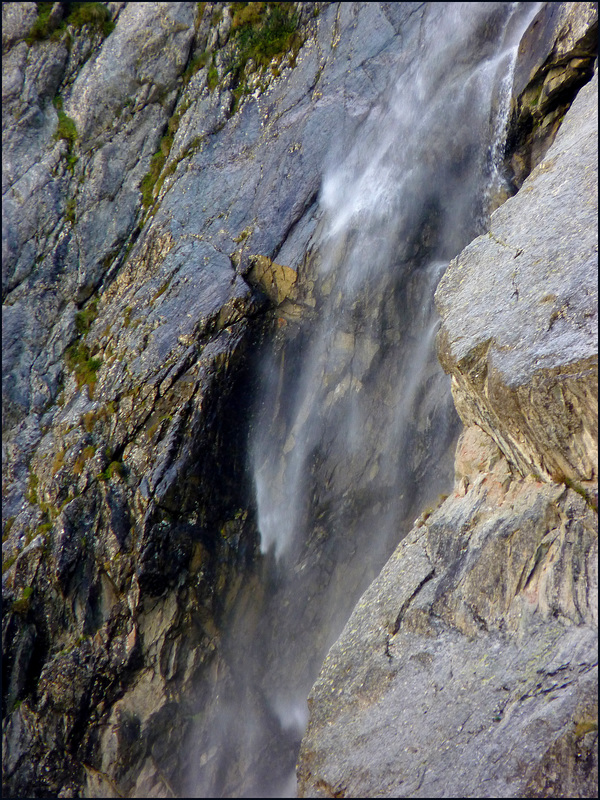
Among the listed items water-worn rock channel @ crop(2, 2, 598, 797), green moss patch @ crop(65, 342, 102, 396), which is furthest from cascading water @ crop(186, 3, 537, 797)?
green moss patch @ crop(65, 342, 102, 396)

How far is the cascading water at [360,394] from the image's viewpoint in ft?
37.2

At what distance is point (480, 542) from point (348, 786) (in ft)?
10.8

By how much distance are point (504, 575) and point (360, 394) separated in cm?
569

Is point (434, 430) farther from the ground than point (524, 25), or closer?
closer

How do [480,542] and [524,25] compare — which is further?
[524,25]

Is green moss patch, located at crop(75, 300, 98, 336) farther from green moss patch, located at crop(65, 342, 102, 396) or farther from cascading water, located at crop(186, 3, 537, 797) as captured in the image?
cascading water, located at crop(186, 3, 537, 797)

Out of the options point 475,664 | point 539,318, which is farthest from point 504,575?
point 539,318

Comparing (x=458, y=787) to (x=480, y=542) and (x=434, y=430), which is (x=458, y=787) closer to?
(x=480, y=542)

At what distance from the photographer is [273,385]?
11.6 metres

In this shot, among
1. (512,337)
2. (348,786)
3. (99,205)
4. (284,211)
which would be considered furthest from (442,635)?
(99,205)

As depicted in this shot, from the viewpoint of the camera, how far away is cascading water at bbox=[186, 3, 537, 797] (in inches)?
446

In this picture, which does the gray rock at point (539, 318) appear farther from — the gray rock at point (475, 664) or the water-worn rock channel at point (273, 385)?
the gray rock at point (475, 664)

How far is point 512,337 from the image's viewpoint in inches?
265

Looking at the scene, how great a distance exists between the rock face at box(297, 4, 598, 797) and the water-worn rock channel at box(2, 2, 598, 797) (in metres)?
0.07
